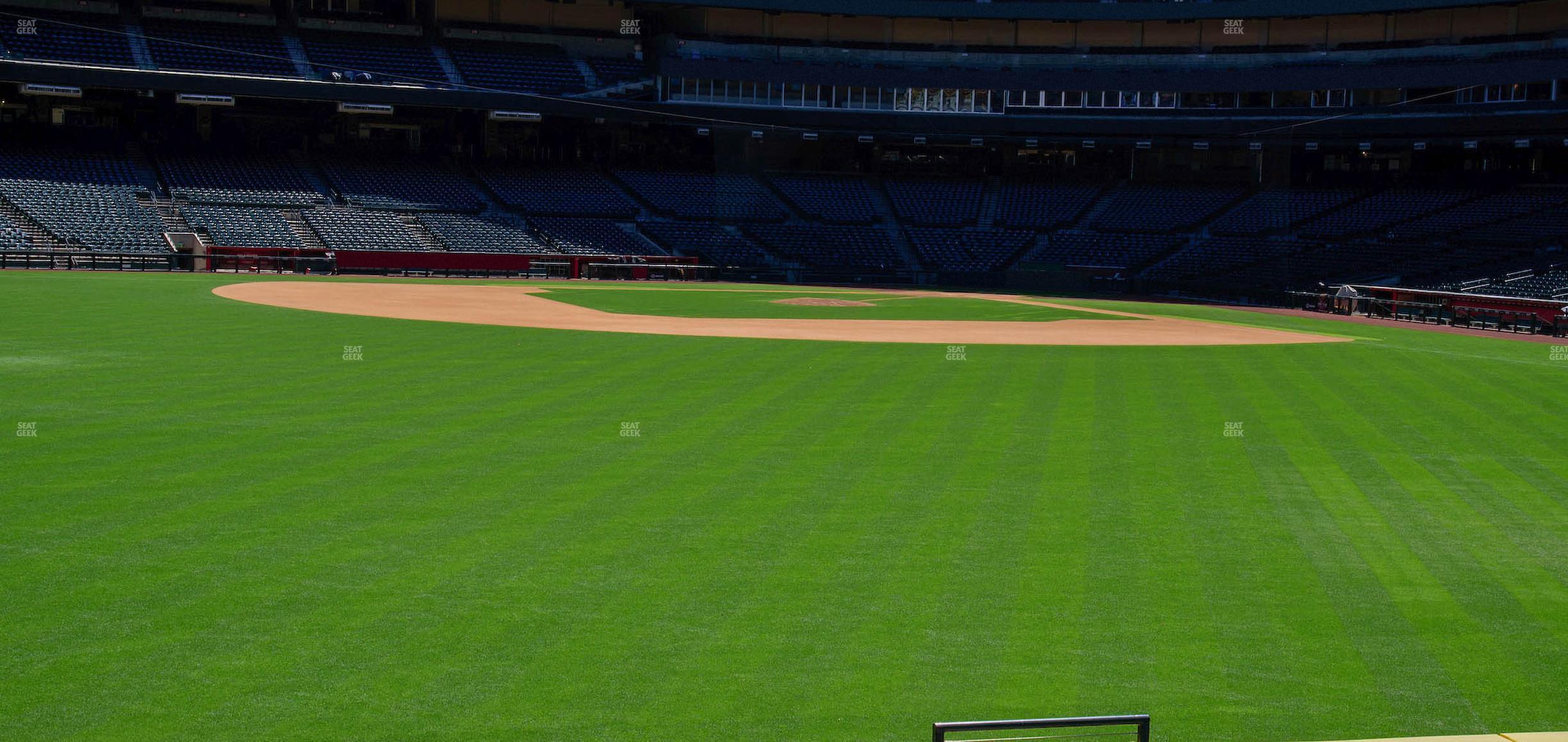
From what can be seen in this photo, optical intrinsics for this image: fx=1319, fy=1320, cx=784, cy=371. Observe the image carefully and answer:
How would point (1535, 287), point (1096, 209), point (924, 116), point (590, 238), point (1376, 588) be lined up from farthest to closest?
point (924, 116) < point (1096, 209) < point (590, 238) < point (1535, 287) < point (1376, 588)

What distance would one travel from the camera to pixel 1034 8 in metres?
76.5

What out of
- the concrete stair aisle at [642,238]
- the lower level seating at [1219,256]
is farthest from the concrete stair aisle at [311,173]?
the lower level seating at [1219,256]

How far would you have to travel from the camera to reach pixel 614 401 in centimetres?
1898

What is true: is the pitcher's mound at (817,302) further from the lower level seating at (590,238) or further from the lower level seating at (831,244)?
the lower level seating at (590,238)

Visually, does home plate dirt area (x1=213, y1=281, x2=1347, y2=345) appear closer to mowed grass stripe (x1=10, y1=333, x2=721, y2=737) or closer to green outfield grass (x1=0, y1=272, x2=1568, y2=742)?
green outfield grass (x1=0, y1=272, x2=1568, y2=742)

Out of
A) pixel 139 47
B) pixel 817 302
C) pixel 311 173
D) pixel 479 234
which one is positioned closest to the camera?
pixel 817 302

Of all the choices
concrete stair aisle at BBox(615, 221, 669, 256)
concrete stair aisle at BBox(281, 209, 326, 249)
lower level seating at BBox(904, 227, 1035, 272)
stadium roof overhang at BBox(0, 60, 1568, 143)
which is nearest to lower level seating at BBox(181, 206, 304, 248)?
concrete stair aisle at BBox(281, 209, 326, 249)

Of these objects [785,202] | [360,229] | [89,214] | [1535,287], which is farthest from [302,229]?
[1535,287]

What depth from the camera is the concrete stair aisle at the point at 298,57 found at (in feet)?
220

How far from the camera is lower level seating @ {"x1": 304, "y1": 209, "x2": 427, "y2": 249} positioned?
6069 cm

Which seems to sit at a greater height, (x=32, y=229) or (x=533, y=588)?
(x=32, y=229)

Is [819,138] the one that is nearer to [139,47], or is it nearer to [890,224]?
[890,224]

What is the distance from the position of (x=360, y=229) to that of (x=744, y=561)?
5600 centimetres

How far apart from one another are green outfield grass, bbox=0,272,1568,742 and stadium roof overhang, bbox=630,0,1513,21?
57.1 meters
